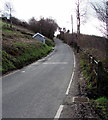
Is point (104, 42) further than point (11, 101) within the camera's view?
Yes

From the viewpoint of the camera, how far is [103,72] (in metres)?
9.75

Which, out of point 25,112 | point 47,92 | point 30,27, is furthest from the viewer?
point 30,27

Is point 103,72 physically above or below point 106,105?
above

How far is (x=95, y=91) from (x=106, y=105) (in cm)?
201

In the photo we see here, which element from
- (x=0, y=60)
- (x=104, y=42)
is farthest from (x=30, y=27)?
(x=104, y=42)

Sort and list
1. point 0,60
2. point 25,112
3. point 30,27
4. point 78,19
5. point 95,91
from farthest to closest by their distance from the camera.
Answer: point 30,27
point 78,19
point 0,60
point 95,91
point 25,112

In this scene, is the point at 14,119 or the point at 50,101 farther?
the point at 50,101

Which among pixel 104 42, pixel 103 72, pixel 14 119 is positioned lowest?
pixel 14 119

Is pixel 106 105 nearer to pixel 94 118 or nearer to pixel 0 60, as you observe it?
pixel 94 118

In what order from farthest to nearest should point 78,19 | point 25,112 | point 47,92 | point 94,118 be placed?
point 78,19 → point 47,92 → point 25,112 → point 94,118

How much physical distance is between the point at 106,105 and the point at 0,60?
14981 millimetres

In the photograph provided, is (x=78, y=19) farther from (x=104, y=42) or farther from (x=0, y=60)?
(x=104, y=42)

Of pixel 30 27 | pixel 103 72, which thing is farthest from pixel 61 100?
pixel 30 27

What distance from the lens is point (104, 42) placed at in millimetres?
11039
